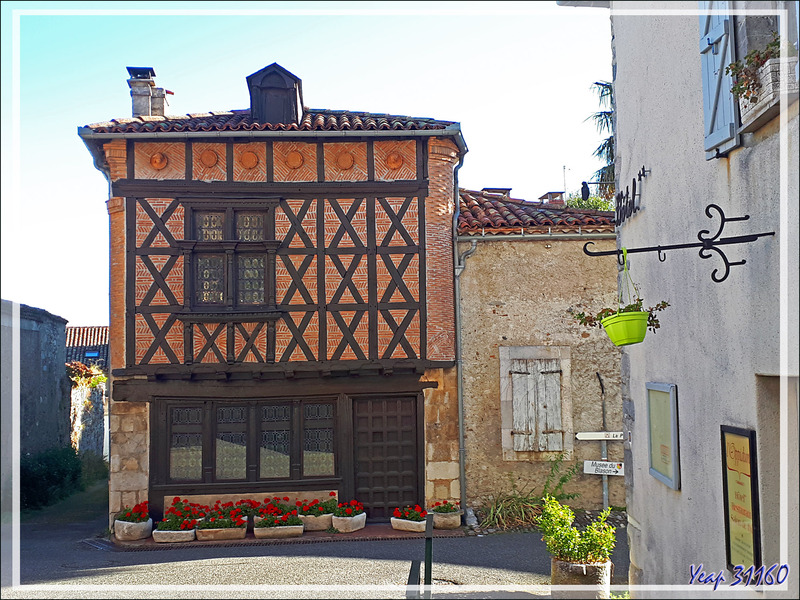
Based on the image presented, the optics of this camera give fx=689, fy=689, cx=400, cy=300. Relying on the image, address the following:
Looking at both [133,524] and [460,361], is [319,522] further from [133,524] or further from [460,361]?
[460,361]

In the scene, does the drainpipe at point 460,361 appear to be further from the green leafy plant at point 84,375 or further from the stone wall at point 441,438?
the green leafy plant at point 84,375

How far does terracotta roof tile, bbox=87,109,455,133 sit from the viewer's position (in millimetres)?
10539

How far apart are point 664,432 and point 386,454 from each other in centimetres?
562

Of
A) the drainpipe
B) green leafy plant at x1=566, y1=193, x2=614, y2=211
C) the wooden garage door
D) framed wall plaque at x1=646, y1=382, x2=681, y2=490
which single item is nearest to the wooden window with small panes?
the wooden garage door

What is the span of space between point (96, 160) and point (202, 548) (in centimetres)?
623

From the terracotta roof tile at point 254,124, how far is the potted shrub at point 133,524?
5.74 meters

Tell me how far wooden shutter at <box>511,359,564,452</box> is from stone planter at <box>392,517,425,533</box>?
194cm

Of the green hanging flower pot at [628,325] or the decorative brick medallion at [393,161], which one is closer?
the green hanging flower pot at [628,325]

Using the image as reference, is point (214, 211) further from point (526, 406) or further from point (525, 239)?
point (526, 406)

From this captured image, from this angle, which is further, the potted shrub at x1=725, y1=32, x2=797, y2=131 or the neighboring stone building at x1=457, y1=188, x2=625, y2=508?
the neighboring stone building at x1=457, y1=188, x2=625, y2=508

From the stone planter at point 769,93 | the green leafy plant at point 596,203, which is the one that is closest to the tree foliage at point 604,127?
the green leafy plant at point 596,203

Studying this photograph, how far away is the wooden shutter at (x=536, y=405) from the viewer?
1089 cm

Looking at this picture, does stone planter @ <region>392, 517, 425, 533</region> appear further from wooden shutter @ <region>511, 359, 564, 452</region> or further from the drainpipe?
wooden shutter @ <region>511, 359, 564, 452</region>

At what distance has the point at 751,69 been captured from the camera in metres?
4.18
